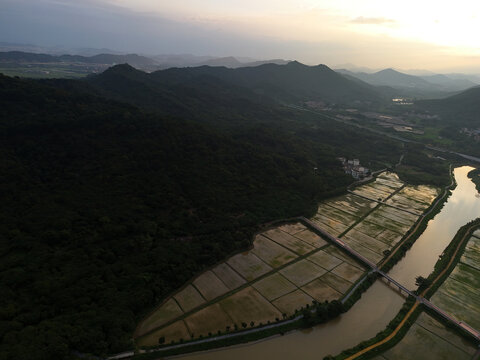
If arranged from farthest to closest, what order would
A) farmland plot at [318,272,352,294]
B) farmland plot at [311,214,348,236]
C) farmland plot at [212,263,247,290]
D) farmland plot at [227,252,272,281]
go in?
farmland plot at [311,214,348,236]
farmland plot at [227,252,272,281]
farmland plot at [318,272,352,294]
farmland plot at [212,263,247,290]

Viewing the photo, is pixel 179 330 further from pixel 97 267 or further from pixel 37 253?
pixel 37 253

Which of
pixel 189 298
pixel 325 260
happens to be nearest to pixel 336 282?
pixel 325 260

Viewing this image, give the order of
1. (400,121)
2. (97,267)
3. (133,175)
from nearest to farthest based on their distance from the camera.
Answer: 1. (97,267)
2. (133,175)
3. (400,121)

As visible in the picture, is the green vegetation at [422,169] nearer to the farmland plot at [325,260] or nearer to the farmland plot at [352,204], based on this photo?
the farmland plot at [352,204]

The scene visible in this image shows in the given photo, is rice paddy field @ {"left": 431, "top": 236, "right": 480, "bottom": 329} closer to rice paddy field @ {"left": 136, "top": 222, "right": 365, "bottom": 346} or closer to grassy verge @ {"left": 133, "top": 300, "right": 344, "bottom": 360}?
rice paddy field @ {"left": 136, "top": 222, "right": 365, "bottom": 346}

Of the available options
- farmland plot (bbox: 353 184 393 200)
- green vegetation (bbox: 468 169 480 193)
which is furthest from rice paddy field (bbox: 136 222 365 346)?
green vegetation (bbox: 468 169 480 193)

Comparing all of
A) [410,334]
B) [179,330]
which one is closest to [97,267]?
[179,330]
